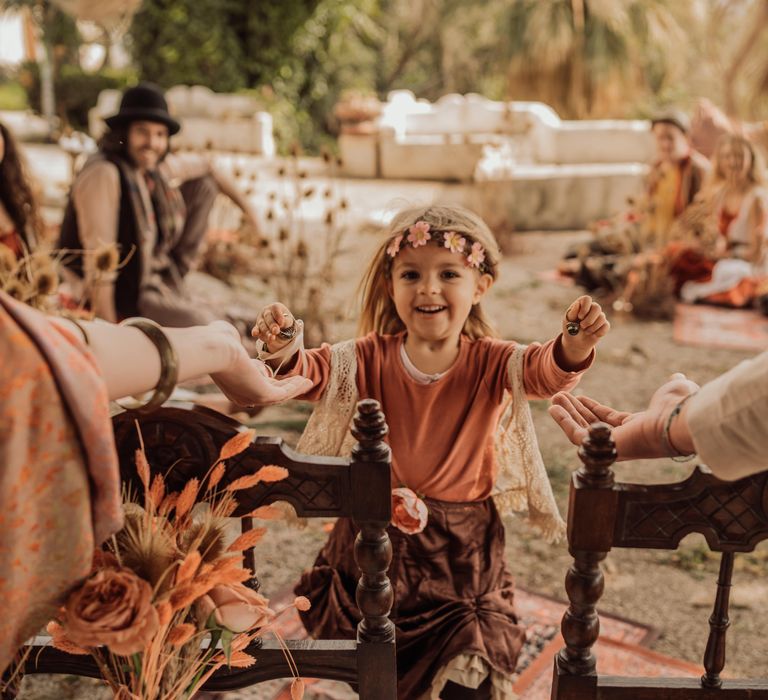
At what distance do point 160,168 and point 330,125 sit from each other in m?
12.4

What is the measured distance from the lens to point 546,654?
7.89 feet

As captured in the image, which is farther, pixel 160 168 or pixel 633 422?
pixel 160 168

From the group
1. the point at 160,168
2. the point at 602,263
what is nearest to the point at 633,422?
the point at 160,168

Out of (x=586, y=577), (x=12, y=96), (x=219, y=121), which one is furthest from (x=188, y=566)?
(x=12, y=96)

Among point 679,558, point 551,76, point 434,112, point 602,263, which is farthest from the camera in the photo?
point 551,76

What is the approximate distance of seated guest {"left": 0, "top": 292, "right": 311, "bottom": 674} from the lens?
38.8 inches

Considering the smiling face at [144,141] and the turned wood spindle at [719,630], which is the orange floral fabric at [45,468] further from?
the smiling face at [144,141]

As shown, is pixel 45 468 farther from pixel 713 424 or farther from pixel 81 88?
pixel 81 88

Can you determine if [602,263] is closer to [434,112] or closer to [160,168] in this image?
[160,168]

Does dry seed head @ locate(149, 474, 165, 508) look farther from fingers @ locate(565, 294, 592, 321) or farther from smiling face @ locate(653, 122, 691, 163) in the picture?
smiling face @ locate(653, 122, 691, 163)

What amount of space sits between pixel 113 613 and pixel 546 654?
1642 mm

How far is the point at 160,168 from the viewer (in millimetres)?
4141

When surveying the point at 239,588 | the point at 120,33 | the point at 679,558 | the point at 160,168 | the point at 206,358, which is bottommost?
the point at 679,558

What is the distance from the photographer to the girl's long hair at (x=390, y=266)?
6.31 feet
